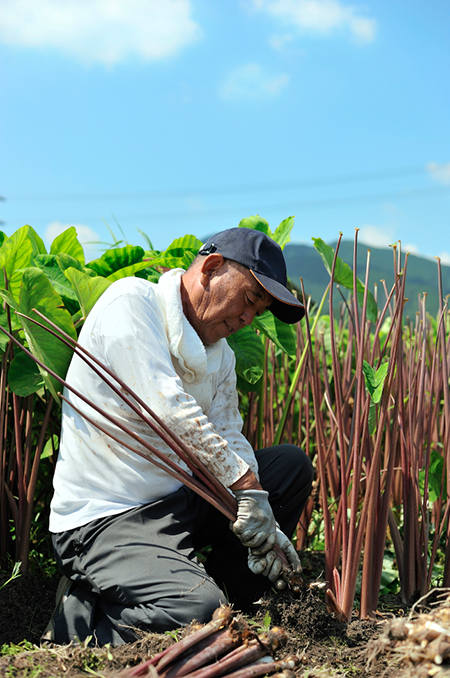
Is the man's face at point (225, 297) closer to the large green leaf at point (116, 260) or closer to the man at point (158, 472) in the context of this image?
the man at point (158, 472)

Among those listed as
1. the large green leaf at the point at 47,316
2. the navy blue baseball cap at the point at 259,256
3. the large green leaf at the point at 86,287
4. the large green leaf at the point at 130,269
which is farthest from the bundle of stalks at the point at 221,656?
the large green leaf at the point at 130,269

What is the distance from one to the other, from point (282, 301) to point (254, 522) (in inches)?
22.0

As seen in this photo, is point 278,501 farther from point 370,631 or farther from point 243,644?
point 243,644

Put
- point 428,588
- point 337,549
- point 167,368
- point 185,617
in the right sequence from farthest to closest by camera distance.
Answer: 1. point 428,588
2. point 337,549
3. point 167,368
4. point 185,617

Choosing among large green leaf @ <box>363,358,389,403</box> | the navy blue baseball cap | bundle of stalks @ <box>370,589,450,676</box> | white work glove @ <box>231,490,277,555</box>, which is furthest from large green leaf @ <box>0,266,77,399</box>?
bundle of stalks @ <box>370,589,450,676</box>

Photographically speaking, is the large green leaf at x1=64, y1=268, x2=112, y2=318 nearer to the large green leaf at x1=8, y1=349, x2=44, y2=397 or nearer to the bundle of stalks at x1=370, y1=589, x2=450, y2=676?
the large green leaf at x1=8, y1=349, x2=44, y2=397

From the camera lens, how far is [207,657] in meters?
1.01

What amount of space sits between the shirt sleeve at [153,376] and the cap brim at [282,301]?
0.30m

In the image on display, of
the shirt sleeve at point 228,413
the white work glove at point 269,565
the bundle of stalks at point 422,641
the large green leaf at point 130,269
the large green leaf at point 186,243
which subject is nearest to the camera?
the bundle of stalks at point 422,641

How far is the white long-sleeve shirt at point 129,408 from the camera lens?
1.30 metres

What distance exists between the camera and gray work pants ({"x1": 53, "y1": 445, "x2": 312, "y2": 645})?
1241mm

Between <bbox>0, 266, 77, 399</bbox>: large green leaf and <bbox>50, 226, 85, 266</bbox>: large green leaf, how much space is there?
384mm

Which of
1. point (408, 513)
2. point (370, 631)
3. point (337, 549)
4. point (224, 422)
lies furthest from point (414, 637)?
point (224, 422)

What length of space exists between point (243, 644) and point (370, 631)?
0.41m
